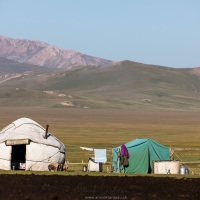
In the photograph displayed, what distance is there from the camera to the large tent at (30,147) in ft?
127

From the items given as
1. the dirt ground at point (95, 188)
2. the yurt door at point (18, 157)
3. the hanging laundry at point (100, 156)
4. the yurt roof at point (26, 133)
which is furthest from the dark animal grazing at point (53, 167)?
the dirt ground at point (95, 188)

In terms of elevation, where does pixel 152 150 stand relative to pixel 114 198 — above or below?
above

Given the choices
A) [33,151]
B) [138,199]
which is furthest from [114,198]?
[33,151]

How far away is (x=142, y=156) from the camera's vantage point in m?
39.9

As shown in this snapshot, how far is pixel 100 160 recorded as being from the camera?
40.0 metres

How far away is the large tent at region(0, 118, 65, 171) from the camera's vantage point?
1529 inches

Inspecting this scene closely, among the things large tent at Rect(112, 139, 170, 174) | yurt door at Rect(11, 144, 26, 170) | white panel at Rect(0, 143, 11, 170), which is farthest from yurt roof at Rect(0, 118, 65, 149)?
large tent at Rect(112, 139, 170, 174)

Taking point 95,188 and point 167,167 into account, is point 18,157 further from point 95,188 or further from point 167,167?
point 95,188

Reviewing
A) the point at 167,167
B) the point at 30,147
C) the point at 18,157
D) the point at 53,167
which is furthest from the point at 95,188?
the point at 18,157

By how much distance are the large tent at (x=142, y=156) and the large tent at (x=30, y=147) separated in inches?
148

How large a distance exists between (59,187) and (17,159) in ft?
46.4

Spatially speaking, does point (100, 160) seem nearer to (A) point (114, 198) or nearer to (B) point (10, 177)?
(B) point (10, 177)

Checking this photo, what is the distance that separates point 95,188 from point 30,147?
12.3m

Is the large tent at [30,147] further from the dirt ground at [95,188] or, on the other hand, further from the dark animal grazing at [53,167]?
the dirt ground at [95,188]
